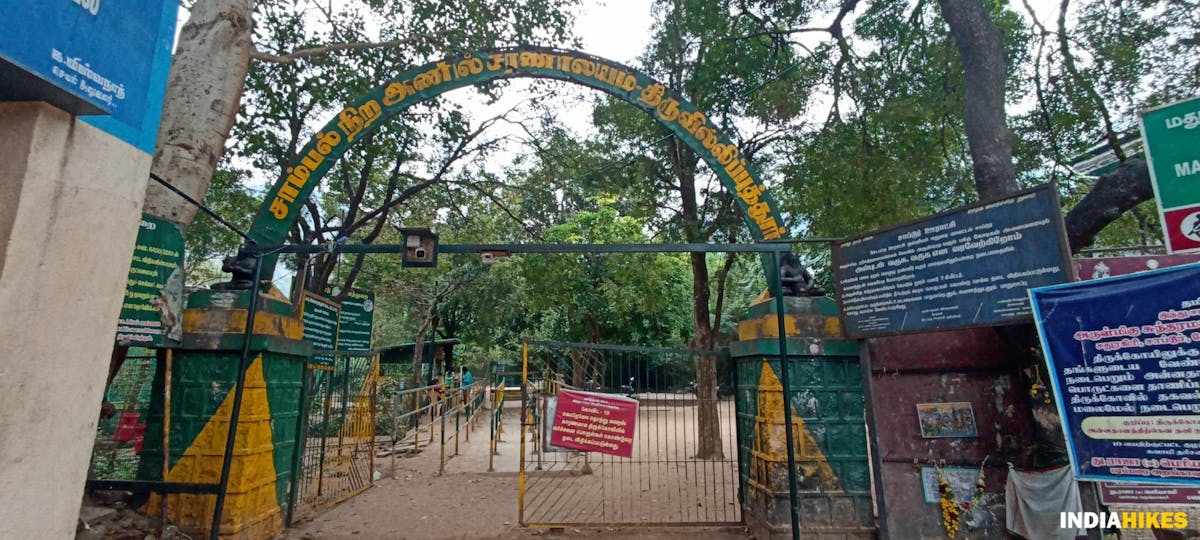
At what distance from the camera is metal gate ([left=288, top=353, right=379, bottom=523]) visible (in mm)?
8102

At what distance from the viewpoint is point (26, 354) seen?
286 cm

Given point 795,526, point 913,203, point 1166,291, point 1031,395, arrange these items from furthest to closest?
1. point 913,203
2. point 1031,395
3. point 795,526
4. point 1166,291

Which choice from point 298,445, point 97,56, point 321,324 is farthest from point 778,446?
point 321,324

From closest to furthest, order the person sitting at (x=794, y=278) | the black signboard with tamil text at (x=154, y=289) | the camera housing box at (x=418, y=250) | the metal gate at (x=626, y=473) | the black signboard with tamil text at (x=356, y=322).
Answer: the black signboard with tamil text at (x=154, y=289), the camera housing box at (x=418, y=250), the person sitting at (x=794, y=278), the metal gate at (x=626, y=473), the black signboard with tamil text at (x=356, y=322)

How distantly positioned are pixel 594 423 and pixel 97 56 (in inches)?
214

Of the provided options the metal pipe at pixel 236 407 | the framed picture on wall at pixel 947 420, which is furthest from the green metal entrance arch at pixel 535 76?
the framed picture on wall at pixel 947 420

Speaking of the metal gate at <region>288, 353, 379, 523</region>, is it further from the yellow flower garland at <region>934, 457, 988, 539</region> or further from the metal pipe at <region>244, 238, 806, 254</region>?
the yellow flower garland at <region>934, 457, 988, 539</region>

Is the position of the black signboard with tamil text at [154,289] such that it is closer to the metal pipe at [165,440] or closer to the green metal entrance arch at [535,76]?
the metal pipe at [165,440]

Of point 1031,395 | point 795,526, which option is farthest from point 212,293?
point 1031,395

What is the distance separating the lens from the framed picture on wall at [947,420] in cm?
596

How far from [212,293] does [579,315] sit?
18.3m

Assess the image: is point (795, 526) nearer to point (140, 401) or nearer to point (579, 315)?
point (140, 401)

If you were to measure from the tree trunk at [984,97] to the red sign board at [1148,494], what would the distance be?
10.5ft

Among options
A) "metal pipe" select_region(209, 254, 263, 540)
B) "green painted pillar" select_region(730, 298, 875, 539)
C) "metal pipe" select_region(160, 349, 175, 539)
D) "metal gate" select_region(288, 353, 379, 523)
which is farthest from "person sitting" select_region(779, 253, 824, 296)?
"metal pipe" select_region(160, 349, 175, 539)
